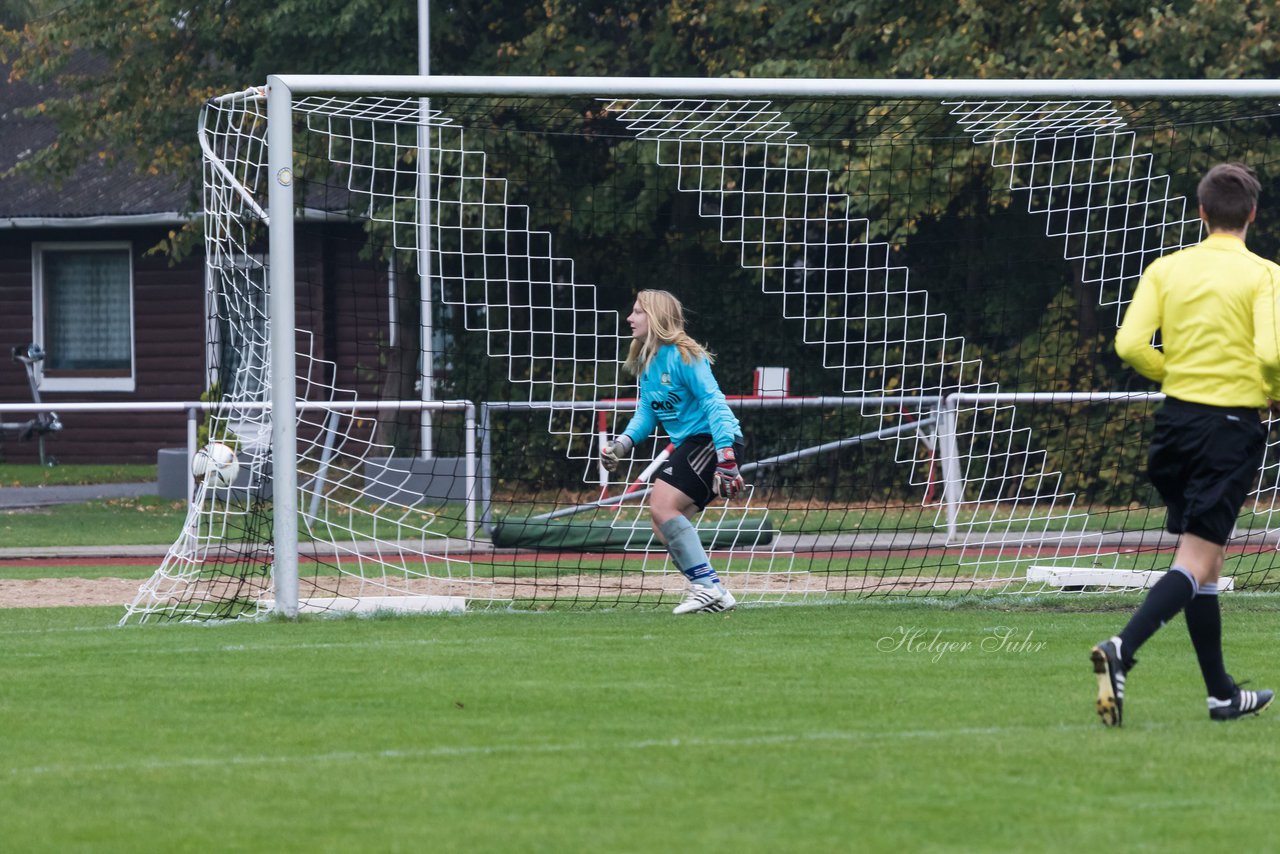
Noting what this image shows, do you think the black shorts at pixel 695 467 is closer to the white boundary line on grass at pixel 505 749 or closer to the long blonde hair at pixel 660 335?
the long blonde hair at pixel 660 335

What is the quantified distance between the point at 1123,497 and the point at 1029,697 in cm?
963

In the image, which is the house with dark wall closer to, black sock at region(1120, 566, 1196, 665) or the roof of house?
the roof of house

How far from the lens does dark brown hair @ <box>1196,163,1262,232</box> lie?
253 inches

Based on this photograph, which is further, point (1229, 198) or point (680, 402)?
point (680, 402)

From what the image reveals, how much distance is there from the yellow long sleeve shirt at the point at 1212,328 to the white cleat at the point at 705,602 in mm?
3858

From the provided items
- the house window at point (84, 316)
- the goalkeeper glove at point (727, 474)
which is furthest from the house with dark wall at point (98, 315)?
the goalkeeper glove at point (727, 474)

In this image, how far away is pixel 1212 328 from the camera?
627cm

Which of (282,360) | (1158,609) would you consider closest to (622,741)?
(1158,609)

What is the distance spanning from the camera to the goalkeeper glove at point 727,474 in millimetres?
9492

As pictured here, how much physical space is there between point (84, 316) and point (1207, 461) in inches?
947

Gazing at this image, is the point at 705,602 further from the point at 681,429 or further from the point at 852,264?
the point at 852,264

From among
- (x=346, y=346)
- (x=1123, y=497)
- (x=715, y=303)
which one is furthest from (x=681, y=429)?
(x=346, y=346)

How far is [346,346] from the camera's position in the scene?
24859 millimetres

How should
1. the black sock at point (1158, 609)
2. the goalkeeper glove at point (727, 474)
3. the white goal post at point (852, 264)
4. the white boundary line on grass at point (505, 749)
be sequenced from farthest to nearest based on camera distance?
1. the white goal post at point (852, 264)
2. the goalkeeper glove at point (727, 474)
3. the black sock at point (1158, 609)
4. the white boundary line on grass at point (505, 749)
